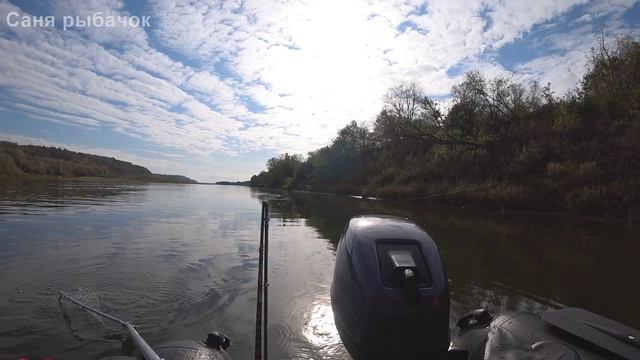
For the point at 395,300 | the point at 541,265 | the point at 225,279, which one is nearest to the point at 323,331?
the point at 395,300

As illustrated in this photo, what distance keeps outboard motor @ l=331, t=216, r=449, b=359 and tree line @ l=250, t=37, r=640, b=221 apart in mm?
11404

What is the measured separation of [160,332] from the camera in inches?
195

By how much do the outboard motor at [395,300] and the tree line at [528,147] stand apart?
449 inches

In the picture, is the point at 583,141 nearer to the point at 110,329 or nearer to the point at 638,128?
the point at 638,128

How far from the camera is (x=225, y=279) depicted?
7.63 meters

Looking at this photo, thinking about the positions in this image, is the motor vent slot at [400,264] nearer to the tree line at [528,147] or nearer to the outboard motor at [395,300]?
the outboard motor at [395,300]

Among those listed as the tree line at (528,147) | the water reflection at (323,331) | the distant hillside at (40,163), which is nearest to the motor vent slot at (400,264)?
the water reflection at (323,331)

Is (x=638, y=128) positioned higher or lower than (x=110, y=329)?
higher

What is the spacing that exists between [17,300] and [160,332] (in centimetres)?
272

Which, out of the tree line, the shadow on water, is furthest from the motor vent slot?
the tree line

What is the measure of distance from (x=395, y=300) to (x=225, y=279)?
16.4ft

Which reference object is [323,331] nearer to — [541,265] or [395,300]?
[395,300]

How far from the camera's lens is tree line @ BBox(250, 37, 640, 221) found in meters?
20.6

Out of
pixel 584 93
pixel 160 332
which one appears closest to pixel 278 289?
pixel 160 332
